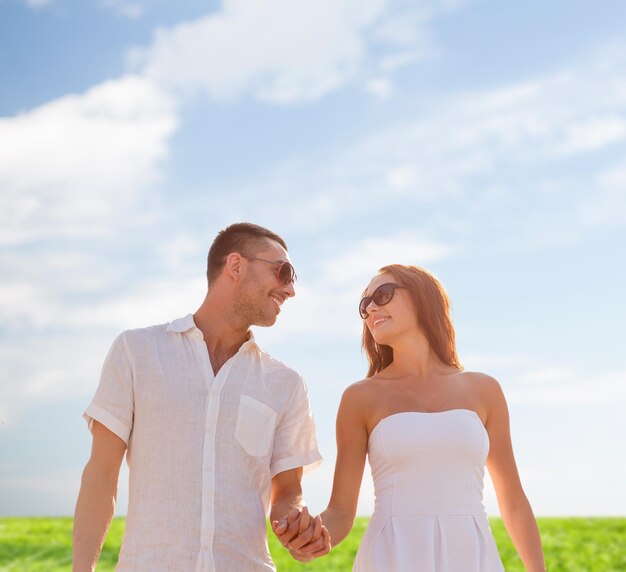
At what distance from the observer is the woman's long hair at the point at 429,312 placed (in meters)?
5.64

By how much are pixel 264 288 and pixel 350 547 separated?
9.61 m

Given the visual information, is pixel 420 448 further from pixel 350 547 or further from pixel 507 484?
pixel 350 547

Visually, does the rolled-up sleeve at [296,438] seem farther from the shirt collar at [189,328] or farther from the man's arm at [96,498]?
the man's arm at [96,498]

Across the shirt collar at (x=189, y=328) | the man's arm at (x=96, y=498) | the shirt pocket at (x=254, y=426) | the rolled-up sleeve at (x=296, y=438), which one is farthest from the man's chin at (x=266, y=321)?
the man's arm at (x=96, y=498)

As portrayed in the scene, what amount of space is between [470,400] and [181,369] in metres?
1.89

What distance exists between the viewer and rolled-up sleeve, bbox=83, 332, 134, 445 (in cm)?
491

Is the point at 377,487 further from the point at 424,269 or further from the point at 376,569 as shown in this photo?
the point at 424,269

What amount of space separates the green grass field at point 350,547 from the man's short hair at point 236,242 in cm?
872

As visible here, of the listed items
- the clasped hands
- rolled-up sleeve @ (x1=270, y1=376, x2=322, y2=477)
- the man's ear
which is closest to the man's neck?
the man's ear

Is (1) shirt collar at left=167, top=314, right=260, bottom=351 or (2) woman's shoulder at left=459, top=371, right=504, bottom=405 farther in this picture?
(2) woman's shoulder at left=459, top=371, right=504, bottom=405

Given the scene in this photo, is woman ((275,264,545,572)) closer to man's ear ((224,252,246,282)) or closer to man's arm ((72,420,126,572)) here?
man's ear ((224,252,246,282))

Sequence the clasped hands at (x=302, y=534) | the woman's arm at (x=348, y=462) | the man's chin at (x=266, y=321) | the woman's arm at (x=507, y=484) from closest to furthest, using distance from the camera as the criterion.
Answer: the clasped hands at (x=302, y=534)
the woman's arm at (x=348, y=462)
the woman's arm at (x=507, y=484)
the man's chin at (x=266, y=321)

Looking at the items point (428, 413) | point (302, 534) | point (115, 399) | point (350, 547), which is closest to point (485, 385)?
point (428, 413)

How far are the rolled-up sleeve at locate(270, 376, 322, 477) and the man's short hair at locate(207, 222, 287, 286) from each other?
0.96 meters
